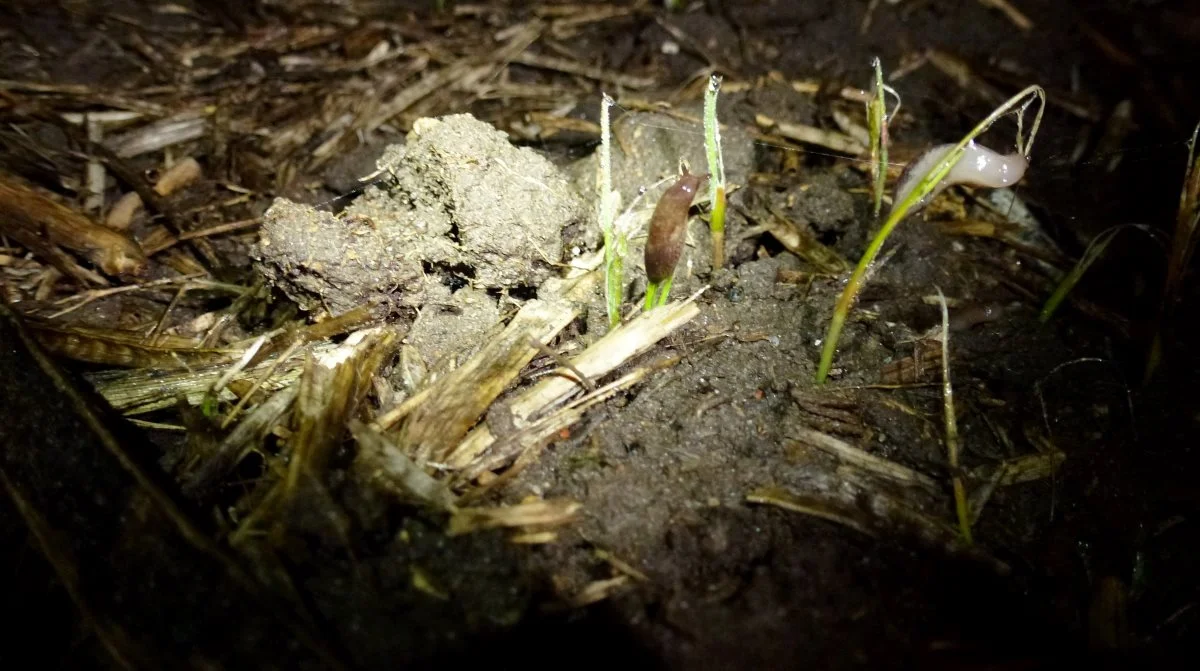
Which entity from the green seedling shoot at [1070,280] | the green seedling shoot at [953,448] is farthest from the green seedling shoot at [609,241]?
the green seedling shoot at [1070,280]

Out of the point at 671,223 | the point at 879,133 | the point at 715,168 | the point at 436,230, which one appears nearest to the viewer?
the point at 671,223

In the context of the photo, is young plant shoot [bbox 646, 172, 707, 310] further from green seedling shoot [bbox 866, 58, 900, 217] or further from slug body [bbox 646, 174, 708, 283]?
green seedling shoot [bbox 866, 58, 900, 217]

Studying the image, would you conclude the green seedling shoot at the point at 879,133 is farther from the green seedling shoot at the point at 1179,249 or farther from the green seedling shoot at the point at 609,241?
the green seedling shoot at the point at 609,241

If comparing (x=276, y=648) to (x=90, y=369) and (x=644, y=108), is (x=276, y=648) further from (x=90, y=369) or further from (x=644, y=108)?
(x=644, y=108)

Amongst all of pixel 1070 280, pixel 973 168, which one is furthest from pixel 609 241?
pixel 1070 280

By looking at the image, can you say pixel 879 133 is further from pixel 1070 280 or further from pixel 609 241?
pixel 609 241
